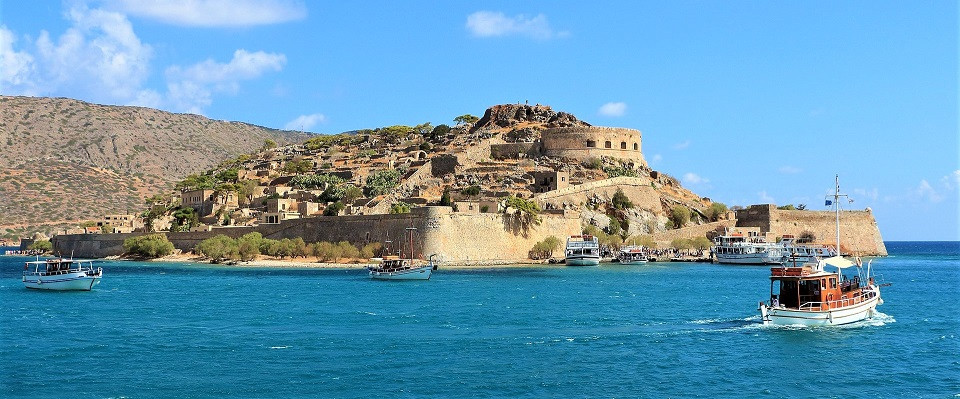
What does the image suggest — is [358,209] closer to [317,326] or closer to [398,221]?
[398,221]

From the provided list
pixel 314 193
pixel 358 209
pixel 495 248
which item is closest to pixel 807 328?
pixel 495 248

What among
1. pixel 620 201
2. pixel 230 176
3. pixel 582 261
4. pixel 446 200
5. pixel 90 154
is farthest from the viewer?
pixel 90 154

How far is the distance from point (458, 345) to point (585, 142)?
52870 millimetres

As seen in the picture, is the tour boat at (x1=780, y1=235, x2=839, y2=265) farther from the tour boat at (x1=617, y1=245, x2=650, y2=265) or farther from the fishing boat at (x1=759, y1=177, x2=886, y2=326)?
the fishing boat at (x1=759, y1=177, x2=886, y2=326)

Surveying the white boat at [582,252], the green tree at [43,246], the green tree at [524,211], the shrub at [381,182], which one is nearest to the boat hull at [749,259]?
the white boat at [582,252]

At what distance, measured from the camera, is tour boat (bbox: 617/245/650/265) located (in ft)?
209

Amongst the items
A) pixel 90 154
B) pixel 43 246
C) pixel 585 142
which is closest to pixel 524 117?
pixel 585 142

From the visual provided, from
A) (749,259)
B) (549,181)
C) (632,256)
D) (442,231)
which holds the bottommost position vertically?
(749,259)

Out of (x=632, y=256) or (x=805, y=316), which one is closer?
(x=805, y=316)

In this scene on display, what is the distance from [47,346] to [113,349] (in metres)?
1.74

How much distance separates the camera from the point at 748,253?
2539 inches

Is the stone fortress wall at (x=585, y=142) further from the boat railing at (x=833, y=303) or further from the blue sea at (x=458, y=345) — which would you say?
the boat railing at (x=833, y=303)

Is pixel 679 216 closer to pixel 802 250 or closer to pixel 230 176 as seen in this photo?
pixel 802 250

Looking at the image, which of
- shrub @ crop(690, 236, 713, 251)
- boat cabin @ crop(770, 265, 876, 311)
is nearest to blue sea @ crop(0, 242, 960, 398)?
boat cabin @ crop(770, 265, 876, 311)
